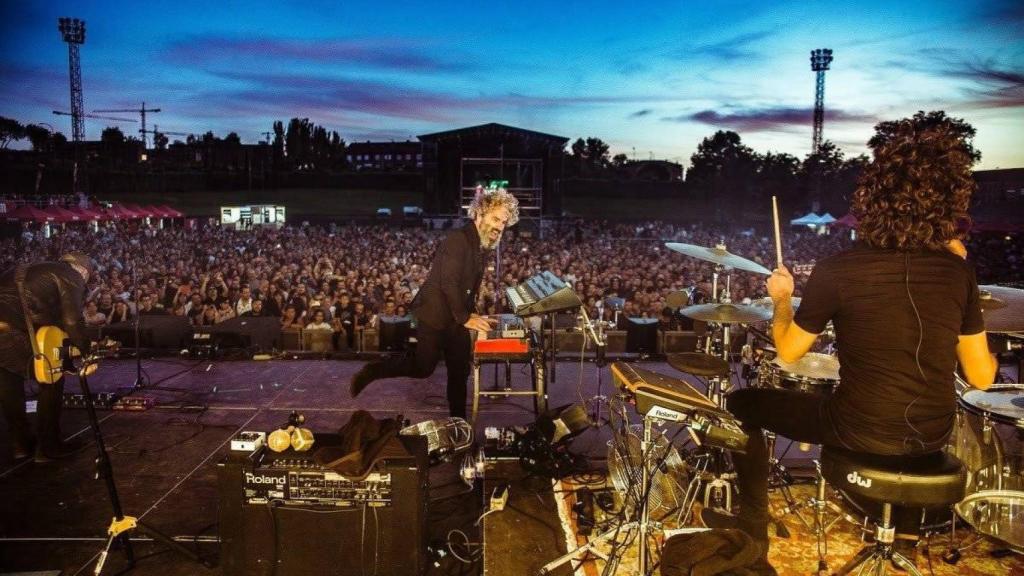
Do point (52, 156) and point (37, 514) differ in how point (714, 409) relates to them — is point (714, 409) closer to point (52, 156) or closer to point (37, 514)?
point (37, 514)

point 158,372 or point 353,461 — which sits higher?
point 353,461

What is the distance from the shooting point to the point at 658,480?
3.38 metres

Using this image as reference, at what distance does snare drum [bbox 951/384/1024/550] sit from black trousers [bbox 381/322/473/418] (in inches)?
104

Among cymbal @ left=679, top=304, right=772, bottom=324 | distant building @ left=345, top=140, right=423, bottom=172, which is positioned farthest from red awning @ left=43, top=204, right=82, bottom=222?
distant building @ left=345, top=140, right=423, bottom=172

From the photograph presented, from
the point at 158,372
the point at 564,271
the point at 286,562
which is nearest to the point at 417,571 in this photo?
the point at 286,562

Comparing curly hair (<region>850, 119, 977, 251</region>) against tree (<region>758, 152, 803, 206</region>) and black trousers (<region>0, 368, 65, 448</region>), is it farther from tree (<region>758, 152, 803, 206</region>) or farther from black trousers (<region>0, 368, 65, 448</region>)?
tree (<region>758, 152, 803, 206</region>)

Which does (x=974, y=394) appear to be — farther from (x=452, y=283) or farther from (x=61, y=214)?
(x=61, y=214)

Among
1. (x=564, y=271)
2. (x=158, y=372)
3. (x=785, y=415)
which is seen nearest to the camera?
(x=785, y=415)

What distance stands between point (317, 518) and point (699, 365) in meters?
1.84

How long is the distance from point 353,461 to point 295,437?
0.34 meters

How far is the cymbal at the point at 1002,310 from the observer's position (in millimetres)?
2668

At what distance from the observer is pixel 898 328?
1790 millimetres

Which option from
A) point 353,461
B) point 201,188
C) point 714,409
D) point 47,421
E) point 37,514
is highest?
point 201,188

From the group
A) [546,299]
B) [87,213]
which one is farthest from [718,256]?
[87,213]
